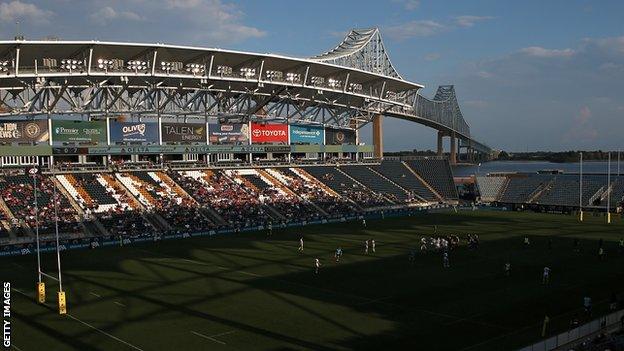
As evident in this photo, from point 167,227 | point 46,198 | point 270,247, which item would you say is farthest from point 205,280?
point 46,198

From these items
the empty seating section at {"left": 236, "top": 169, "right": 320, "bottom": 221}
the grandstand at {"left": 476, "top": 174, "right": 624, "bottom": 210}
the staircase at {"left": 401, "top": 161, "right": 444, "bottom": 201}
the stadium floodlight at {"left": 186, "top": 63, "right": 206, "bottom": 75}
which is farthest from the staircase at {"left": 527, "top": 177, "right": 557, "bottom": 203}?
the stadium floodlight at {"left": 186, "top": 63, "right": 206, "bottom": 75}

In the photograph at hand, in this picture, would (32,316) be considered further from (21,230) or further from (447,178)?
(447,178)

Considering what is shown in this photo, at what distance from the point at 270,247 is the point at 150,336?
2417cm

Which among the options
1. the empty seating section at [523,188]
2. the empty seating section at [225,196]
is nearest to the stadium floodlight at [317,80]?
the empty seating section at [225,196]

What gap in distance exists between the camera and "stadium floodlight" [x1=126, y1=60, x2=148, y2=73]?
199 ft

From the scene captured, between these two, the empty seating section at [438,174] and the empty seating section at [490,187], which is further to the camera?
the empty seating section at [438,174]

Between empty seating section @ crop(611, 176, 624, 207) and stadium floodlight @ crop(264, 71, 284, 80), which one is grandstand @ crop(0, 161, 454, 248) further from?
empty seating section @ crop(611, 176, 624, 207)

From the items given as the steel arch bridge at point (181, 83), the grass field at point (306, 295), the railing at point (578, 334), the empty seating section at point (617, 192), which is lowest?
the grass field at point (306, 295)

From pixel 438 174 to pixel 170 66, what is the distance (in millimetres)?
46288

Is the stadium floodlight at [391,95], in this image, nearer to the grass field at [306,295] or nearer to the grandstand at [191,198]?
the grandstand at [191,198]

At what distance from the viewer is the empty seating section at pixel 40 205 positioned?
53.0 metres

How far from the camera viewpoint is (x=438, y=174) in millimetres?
93250

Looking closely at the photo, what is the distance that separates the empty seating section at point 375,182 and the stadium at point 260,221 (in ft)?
1.45

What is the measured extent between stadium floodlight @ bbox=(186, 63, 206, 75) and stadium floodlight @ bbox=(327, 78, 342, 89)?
18.8m
